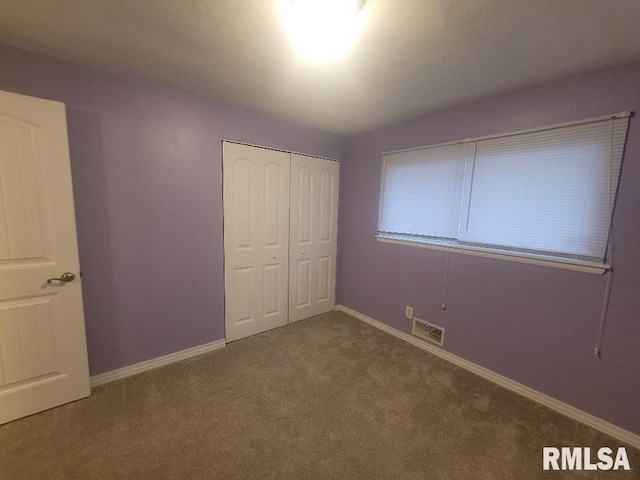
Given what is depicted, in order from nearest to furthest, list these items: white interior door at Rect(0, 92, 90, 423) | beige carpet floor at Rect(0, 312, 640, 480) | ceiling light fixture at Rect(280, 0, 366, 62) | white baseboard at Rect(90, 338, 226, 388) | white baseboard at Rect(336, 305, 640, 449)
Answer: ceiling light fixture at Rect(280, 0, 366, 62), beige carpet floor at Rect(0, 312, 640, 480), white interior door at Rect(0, 92, 90, 423), white baseboard at Rect(336, 305, 640, 449), white baseboard at Rect(90, 338, 226, 388)

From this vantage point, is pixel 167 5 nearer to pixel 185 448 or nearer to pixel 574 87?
pixel 185 448

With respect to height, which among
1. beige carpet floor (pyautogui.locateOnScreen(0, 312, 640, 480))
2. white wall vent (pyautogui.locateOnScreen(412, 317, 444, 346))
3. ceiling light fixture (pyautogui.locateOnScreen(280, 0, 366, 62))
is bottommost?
beige carpet floor (pyautogui.locateOnScreen(0, 312, 640, 480))

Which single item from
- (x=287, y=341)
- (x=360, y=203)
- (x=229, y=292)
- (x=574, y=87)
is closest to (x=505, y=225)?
(x=574, y=87)

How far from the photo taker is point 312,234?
3.16 m

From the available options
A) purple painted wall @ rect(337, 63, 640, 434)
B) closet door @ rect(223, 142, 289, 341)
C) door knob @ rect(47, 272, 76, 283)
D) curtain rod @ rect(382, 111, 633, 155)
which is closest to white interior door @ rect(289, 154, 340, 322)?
closet door @ rect(223, 142, 289, 341)

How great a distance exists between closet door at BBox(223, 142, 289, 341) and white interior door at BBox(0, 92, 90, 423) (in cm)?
108

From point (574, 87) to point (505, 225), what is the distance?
964 millimetres

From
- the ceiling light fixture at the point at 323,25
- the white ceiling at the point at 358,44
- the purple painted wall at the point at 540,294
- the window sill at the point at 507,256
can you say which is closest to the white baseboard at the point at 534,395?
the purple painted wall at the point at 540,294

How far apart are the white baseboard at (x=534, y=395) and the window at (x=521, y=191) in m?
0.99

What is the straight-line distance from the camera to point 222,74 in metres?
1.80

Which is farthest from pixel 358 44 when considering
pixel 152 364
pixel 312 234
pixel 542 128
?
pixel 152 364

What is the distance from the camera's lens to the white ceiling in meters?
1.19

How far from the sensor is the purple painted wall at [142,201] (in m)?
1.77

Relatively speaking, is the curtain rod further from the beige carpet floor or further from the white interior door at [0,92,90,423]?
the white interior door at [0,92,90,423]
